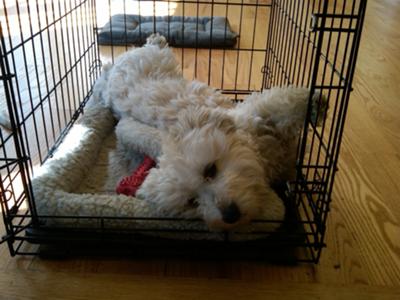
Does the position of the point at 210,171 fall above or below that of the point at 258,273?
above

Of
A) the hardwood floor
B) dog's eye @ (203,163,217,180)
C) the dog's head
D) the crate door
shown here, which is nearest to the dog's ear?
the dog's head

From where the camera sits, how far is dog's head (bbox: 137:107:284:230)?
1.24 metres

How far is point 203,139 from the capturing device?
→ 1280 millimetres

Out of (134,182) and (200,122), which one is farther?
(134,182)

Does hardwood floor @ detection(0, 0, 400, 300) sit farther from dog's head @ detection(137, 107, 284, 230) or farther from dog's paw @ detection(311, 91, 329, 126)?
dog's paw @ detection(311, 91, 329, 126)

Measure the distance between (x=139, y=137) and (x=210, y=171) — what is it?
53 cm

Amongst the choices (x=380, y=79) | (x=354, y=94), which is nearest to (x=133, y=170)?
(x=354, y=94)

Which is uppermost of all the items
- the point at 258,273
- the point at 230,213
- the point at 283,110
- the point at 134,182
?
the point at 283,110

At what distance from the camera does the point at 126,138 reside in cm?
179

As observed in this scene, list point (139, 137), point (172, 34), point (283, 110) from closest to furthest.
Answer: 1. point (283, 110)
2. point (139, 137)
3. point (172, 34)

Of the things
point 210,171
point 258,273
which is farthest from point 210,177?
point 258,273

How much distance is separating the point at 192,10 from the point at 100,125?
9.60 feet

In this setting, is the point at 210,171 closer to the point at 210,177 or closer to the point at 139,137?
the point at 210,177

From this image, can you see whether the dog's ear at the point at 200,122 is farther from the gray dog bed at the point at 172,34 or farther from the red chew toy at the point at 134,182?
the gray dog bed at the point at 172,34
